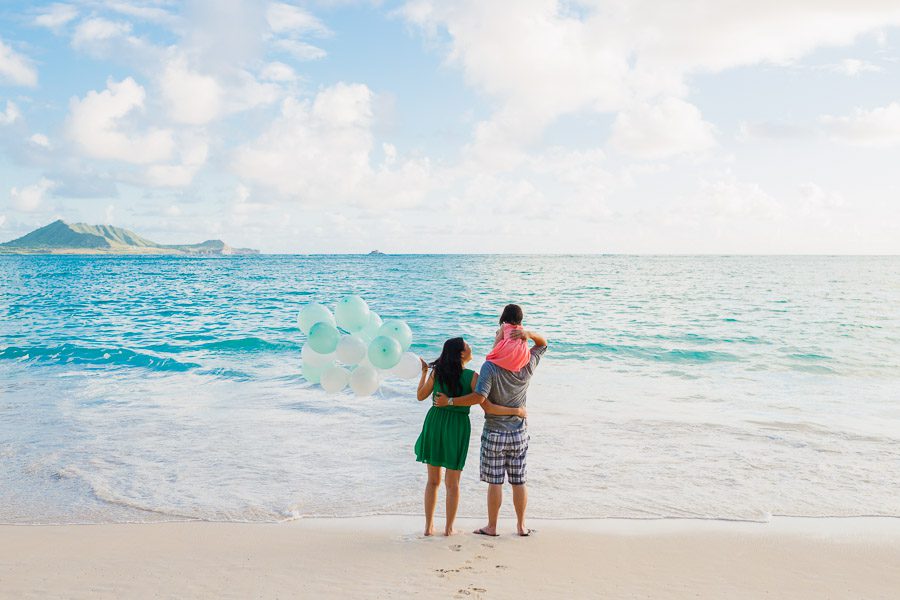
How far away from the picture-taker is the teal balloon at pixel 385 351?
5707mm

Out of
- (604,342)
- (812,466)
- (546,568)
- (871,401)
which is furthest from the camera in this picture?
(604,342)

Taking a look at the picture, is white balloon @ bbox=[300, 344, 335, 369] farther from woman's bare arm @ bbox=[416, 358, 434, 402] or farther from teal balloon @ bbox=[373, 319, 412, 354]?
woman's bare arm @ bbox=[416, 358, 434, 402]

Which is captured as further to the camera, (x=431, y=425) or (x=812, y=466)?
(x=812, y=466)

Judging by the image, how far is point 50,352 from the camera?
16.7 metres

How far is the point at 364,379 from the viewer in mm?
6023

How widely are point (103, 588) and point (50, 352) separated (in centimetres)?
1466

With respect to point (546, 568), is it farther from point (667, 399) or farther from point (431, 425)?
point (667, 399)

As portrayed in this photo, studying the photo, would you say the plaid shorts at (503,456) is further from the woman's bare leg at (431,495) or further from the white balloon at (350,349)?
the white balloon at (350,349)

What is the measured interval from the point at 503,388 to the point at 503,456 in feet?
2.01

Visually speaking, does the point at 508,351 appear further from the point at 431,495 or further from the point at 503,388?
the point at 431,495

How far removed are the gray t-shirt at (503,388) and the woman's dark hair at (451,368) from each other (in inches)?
7.1

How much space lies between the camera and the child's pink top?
204 inches

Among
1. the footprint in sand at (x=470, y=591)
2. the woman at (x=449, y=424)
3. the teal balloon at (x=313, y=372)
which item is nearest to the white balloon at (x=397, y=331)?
the woman at (x=449, y=424)

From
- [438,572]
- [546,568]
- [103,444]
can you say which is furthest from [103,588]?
[103,444]
